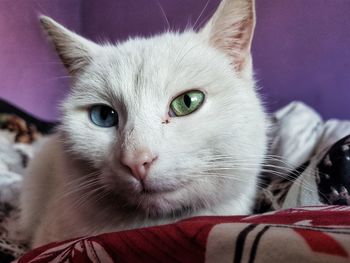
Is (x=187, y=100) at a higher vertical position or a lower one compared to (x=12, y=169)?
higher

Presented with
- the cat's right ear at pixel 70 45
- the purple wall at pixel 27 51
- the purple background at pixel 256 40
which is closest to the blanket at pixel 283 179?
the purple background at pixel 256 40

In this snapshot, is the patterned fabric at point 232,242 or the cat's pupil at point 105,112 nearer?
the patterned fabric at point 232,242

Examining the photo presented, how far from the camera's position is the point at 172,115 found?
73cm

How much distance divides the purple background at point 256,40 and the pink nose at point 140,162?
0.67 metres

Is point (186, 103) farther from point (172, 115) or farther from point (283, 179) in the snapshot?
point (283, 179)

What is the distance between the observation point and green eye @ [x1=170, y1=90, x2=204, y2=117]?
2.42 ft

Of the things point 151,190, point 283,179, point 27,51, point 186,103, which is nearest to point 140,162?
point 151,190

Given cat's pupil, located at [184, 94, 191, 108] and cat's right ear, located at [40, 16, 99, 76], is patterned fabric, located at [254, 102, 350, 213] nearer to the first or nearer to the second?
cat's pupil, located at [184, 94, 191, 108]

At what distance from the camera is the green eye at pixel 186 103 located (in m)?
0.74

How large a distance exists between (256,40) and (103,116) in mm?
915

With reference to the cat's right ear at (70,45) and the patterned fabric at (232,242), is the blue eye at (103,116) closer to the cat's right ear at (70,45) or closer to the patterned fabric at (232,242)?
the cat's right ear at (70,45)

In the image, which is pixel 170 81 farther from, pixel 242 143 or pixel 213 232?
pixel 213 232

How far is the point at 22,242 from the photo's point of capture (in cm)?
106

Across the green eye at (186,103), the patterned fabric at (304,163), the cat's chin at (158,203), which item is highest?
the green eye at (186,103)
